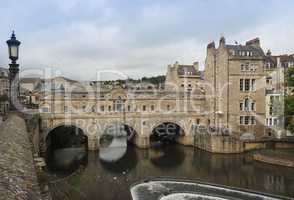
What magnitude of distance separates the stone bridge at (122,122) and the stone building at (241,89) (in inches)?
178

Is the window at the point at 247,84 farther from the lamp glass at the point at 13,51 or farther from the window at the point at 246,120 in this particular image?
the lamp glass at the point at 13,51

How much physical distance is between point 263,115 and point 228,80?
718 cm

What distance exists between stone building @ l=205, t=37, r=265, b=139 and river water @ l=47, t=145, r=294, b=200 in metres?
6.04

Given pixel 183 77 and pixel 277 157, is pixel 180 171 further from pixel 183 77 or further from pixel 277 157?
pixel 183 77

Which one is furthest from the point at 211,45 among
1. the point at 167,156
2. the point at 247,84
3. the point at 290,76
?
the point at 167,156

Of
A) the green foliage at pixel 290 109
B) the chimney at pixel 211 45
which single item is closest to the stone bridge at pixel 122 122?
the chimney at pixel 211 45

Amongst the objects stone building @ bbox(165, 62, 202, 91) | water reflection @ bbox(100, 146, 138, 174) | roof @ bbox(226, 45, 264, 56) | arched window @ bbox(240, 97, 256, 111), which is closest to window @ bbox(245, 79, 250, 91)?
arched window @ bbox(240, 97, 256, 111)

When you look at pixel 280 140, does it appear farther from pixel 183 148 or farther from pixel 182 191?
pixel 182 191

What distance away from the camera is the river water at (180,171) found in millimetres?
21391

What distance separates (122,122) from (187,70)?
2877cm

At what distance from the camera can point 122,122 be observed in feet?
122

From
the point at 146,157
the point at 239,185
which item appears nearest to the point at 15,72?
the point at 239,185

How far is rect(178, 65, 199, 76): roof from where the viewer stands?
197 feet

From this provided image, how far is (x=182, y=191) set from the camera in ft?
67.3
